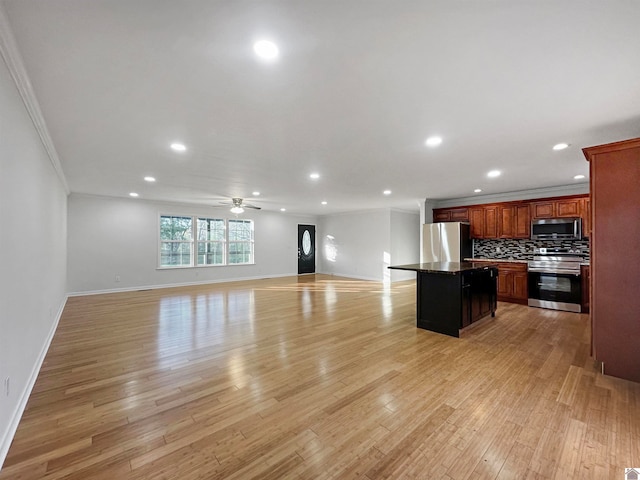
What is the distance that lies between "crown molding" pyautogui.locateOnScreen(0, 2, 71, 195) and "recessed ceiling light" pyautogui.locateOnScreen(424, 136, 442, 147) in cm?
337

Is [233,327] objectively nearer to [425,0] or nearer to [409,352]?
[409,352]

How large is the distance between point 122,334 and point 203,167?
2.68 meters

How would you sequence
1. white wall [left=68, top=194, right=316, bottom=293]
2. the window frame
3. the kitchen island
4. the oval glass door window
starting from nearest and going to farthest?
the kitchen island, white wall [left=68, top=194, right=316, bottom=293], the window frame, the oval glass door window

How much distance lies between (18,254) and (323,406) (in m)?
2.60

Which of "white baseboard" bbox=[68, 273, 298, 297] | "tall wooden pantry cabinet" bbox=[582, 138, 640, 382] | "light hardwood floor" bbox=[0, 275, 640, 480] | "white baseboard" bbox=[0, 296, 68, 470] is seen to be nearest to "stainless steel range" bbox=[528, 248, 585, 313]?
"light hardwood floor" bbox=[0, 275, 640, 480]

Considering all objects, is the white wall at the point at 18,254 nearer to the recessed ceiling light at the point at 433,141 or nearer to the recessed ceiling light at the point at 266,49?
the recessed ceiling light at the point at 266,49

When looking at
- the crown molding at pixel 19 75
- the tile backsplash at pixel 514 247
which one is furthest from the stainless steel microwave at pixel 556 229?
the crown molding at pixel 19 75

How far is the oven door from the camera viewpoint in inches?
199

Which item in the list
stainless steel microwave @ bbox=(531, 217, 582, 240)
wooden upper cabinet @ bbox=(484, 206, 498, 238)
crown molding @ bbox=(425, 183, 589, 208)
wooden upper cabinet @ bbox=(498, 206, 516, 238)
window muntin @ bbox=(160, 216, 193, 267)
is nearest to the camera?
stainless steel microwave @ bbox=(531, 217, 582, 240)

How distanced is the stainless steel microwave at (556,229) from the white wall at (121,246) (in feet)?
26.1

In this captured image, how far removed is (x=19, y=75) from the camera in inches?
75.9

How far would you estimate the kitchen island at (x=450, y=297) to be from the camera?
149 inches

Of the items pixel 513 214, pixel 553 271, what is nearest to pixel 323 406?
pixel 553 271

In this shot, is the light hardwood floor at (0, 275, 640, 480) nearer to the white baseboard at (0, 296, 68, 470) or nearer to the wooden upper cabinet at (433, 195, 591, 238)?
the white baseboard at (0, 296, 68, 470)
